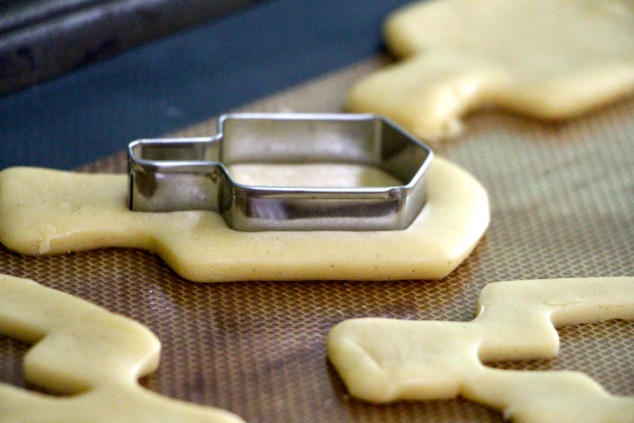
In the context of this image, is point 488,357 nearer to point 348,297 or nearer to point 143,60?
point 348,297

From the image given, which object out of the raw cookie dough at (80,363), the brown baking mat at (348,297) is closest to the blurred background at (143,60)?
the brown baking mat at (348,297)

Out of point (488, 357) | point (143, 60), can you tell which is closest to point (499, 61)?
point (143, 60)

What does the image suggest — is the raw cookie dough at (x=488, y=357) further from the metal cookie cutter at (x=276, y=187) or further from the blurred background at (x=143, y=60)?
the blurred background at (x=143, y=60)

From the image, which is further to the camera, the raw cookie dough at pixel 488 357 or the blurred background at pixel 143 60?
the blurred background at pixel 143 60

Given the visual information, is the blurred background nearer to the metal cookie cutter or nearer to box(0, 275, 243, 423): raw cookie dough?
the metal cookie cutter

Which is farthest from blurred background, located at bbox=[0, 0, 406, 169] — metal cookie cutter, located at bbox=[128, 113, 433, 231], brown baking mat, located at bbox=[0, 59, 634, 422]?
metal cookie cutter, located at bbox=[128, 113, 433, 231]

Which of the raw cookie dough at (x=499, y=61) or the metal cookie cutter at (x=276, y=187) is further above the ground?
the raw cookie dough at (x=499, y=61)
